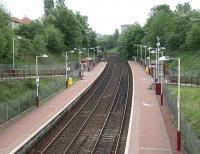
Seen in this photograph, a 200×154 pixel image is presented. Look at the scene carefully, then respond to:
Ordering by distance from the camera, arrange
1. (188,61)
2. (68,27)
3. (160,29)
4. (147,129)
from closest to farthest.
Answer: (147,129)
(188,61)
(160,29)
(68,27)

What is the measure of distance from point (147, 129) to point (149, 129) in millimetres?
175

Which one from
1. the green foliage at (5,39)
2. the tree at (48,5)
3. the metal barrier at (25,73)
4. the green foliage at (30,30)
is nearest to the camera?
the green foliage at (5,39)

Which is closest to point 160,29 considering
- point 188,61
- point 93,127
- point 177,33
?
point 177,33

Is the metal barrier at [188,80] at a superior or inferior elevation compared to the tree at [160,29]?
inferior

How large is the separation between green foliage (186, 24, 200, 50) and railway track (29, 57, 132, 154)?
31.0 metres

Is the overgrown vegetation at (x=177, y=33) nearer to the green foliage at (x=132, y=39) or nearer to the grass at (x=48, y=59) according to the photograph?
the grass at (x=48, y=59)

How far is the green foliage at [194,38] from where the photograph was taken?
8978cm

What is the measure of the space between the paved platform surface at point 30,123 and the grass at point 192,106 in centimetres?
1196

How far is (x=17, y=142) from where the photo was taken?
32.5m

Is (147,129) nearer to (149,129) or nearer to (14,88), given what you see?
(149,129)

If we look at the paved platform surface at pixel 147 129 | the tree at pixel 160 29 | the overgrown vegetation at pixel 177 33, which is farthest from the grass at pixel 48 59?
the paved platform surface at pixel 147 129

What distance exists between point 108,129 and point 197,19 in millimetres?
66010

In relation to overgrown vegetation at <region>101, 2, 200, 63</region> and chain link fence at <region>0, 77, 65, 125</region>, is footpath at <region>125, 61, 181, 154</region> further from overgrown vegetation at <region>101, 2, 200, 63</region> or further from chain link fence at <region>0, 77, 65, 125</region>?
overgrown vegetation at <region>101, 2, 200, 63</region>

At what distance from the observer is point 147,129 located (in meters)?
37.3
